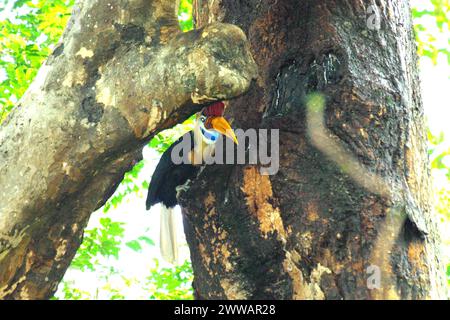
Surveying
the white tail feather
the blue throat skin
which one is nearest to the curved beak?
the blue throat skin

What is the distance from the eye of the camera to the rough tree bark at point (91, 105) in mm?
2021

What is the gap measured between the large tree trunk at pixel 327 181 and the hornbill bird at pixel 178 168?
0.71ft

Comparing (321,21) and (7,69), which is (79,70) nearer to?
(321,21)

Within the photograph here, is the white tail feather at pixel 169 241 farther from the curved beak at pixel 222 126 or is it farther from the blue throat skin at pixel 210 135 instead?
the curved beak at pixel 222 126

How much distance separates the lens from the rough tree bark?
2021 mm

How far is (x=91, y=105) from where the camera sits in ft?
6.73

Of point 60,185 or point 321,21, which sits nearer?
point 60,185

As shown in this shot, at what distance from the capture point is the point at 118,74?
81.7 inches

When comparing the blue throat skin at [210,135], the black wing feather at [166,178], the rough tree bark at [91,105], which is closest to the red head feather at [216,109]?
the blue throat skin at [210,135]

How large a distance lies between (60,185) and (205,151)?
94 centimetres

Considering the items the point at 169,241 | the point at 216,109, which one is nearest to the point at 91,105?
the point at 216,109

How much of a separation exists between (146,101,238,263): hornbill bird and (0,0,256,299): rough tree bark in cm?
47

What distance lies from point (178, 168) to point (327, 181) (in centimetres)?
107
